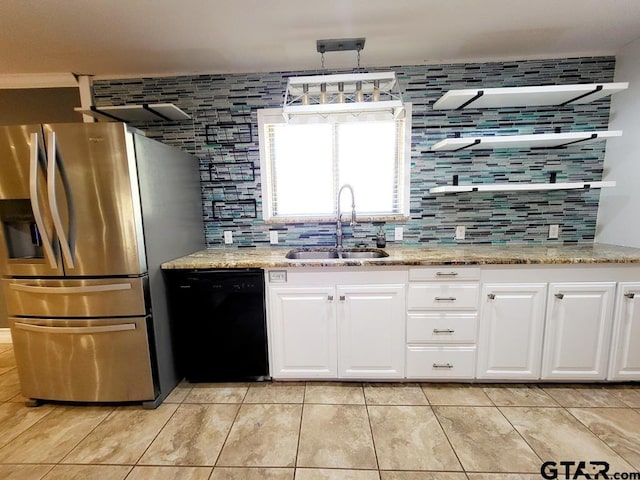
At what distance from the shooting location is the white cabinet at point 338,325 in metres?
1.91

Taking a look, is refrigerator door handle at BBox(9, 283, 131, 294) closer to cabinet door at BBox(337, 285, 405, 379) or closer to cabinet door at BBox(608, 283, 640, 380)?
cabinet door at BBox(337, 285, 405, 379)

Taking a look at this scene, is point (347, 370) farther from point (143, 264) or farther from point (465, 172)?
point (465, 172)

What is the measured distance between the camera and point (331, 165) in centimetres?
242

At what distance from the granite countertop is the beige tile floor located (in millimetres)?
888

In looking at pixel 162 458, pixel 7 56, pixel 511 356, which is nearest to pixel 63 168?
pixel 7 56

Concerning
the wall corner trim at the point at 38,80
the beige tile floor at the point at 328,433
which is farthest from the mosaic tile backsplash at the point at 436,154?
the beige tile floor at the point at 328,433

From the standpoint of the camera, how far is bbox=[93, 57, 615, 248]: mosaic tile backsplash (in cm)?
227

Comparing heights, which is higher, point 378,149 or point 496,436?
point 378,149

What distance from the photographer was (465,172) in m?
2.37

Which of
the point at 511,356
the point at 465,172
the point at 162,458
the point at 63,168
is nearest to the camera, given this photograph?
the point at 162,458

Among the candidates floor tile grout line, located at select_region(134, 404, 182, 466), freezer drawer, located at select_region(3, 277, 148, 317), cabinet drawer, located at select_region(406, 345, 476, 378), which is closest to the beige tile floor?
floor tile grout line, located at select_region(134, 404, 182, 466)

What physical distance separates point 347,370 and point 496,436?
90 cm

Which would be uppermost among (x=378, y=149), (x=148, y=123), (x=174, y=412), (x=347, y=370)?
(x=148, y=123)

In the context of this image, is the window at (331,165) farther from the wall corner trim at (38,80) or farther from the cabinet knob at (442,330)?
the wall corner trim at (38,80)
